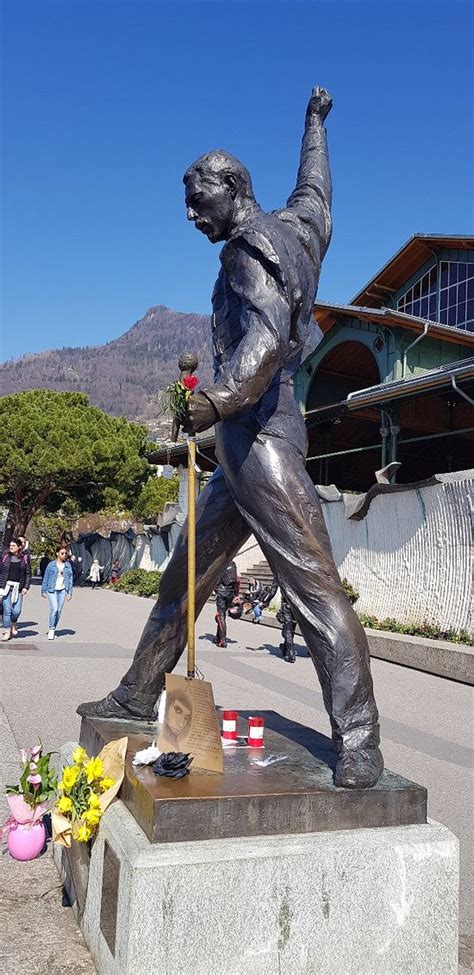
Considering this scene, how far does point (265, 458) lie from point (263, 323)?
19.7 inches

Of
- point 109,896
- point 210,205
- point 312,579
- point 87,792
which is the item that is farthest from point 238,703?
point 210,205

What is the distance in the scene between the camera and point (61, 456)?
2955cm

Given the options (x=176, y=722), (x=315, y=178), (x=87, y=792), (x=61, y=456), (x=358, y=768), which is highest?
(x=61, y=456)

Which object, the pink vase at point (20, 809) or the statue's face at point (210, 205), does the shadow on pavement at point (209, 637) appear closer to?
the pink vase at point (20, 809)

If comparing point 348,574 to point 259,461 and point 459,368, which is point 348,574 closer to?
point 459,368

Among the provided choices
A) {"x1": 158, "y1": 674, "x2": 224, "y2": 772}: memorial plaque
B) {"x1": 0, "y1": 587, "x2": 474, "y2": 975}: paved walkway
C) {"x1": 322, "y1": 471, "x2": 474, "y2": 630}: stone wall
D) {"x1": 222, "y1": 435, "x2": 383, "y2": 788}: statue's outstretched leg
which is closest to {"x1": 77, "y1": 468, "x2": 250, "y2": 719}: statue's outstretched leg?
{"x1": 222, "y1": 435, "x2": 383, "y2": 788}: statue's outstretched leg

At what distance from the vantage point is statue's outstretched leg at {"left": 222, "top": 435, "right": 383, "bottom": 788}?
2.82m

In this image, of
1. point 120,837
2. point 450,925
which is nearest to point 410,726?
point 450,925

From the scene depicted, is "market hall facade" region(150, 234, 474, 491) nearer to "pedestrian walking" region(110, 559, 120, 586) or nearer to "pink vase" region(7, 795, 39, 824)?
"pedestrian walking" region(110, 559, 120, 586)

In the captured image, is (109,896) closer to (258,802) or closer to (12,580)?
(258,802)

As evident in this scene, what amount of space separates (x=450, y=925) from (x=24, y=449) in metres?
28.4

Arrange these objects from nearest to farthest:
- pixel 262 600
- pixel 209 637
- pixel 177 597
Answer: pixel 177 597, pixel 209 637, pixel 262 600

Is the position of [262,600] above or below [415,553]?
below

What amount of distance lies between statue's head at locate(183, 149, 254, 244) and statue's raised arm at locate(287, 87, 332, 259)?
0.28 metres
